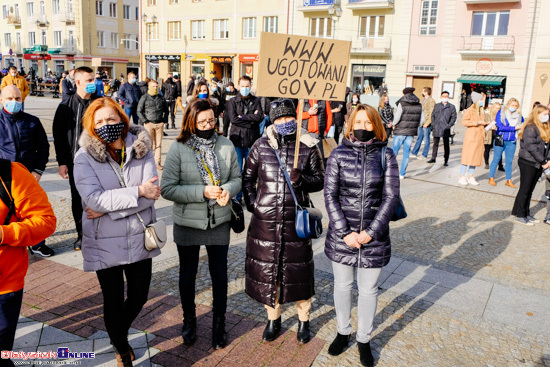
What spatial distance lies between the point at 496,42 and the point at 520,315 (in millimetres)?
29999

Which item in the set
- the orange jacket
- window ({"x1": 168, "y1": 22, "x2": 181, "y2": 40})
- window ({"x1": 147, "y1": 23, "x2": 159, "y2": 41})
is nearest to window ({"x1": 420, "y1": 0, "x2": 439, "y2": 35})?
window ({"x1": 168, "y1": 22, "x2": 181, "y2": 40})

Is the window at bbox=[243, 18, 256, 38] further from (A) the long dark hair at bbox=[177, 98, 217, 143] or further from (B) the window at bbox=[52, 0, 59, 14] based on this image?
(A) the long dark hair at bbox=[177, 98, 217, 143]

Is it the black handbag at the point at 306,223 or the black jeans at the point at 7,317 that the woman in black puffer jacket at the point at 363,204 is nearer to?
the black handbag at the point at 306,223

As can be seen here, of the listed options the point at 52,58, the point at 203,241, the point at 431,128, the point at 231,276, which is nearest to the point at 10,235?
the point at 203,241

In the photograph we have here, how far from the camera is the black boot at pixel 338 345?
3682mm

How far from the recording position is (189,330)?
3742mm

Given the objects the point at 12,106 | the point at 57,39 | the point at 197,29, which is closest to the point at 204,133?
the point at 12,106

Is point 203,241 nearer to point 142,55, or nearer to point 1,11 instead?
point 142,55

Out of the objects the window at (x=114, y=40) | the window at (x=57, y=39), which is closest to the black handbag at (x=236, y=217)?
the window at (x=114, y=40)

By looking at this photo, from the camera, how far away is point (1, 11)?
6494cm

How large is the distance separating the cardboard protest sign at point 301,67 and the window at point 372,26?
32.7 metres

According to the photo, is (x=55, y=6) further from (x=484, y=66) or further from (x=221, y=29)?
(x=484, y=66)

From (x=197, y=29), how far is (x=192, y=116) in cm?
4349

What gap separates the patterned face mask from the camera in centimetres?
306
